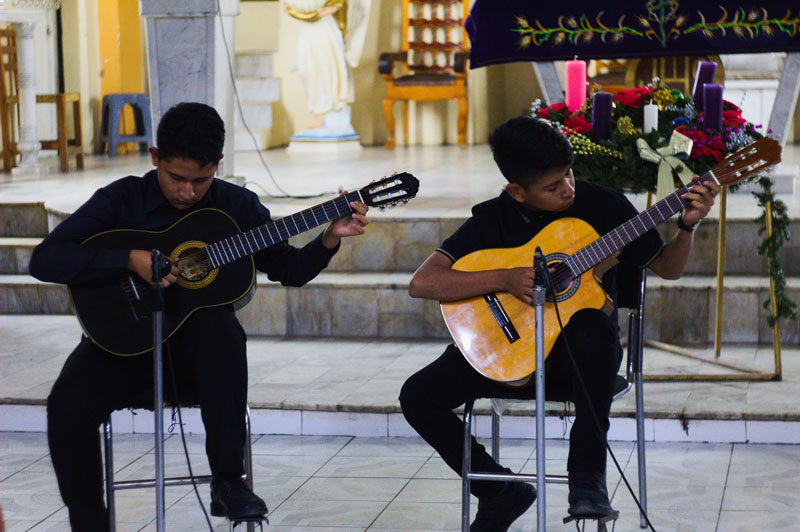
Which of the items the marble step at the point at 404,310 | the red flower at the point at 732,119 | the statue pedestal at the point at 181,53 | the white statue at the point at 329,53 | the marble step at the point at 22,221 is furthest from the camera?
the white statue at the point at 329,53

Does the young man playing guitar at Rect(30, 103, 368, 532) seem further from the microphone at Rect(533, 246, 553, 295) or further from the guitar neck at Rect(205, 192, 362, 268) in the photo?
the microphone at Rect(533, 246, 553, 295)

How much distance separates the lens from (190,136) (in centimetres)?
284

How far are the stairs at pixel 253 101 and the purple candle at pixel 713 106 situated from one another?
635 centimetres

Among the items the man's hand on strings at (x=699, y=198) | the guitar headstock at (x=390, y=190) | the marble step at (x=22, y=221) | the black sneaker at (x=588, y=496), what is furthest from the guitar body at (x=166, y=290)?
the marble step at (x=22, y=221)

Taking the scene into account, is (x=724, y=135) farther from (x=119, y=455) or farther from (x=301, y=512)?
(x=119, y=455)

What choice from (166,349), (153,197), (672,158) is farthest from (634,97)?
(166,349)

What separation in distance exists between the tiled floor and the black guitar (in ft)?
2.11

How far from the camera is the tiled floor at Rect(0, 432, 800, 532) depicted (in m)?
3.20

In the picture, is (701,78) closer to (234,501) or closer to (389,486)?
(389,486)

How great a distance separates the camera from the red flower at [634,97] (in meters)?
4.11

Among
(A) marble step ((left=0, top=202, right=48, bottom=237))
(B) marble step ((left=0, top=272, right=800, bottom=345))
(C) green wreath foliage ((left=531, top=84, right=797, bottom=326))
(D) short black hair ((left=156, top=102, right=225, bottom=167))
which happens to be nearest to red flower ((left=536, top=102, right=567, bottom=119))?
(C) green wreath foliage ((left=531, top=84, right=797, bottom=326))

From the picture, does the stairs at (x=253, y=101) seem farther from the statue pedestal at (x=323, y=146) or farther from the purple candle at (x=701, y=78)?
the purple candle at (x=701, y=78)

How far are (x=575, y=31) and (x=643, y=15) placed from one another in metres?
0.26

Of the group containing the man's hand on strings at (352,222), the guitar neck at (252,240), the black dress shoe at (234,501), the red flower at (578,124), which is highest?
the red flower at (578,124)
